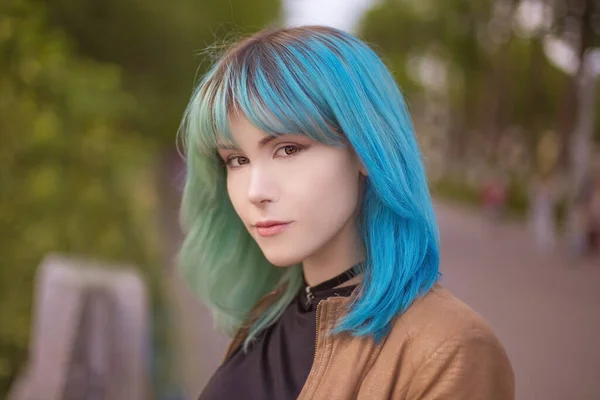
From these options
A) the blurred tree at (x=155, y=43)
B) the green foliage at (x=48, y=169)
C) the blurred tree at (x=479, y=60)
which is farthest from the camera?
the blurred tree at (x=155, y=43)

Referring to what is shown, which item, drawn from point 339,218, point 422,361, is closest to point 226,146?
point 339,218

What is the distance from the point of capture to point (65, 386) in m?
3.75

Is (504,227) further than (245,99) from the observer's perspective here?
Yes

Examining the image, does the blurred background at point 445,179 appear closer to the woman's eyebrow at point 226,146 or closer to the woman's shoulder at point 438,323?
the woman's eyebrow at point 226,146

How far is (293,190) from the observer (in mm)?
1537

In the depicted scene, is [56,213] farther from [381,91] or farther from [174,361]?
[381,91]

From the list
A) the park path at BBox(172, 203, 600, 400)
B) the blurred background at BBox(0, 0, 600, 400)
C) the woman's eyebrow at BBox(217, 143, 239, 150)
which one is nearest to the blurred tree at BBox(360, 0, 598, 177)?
the blurred background at BBox(0, 0, 600, 400)

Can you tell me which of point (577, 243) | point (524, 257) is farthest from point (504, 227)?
point (577, 243)

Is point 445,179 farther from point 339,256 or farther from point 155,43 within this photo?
point 155,43

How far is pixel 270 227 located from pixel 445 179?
8.14 ft

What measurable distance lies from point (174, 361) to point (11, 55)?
9.56 feet

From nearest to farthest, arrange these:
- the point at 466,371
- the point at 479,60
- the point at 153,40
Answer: the point at 466,371 < the point at 479,60 < the point at 153,40

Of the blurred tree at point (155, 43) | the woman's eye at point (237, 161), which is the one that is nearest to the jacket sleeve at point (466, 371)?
the woman's eye at point (237, 161)

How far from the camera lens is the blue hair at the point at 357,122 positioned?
58.6 inches
